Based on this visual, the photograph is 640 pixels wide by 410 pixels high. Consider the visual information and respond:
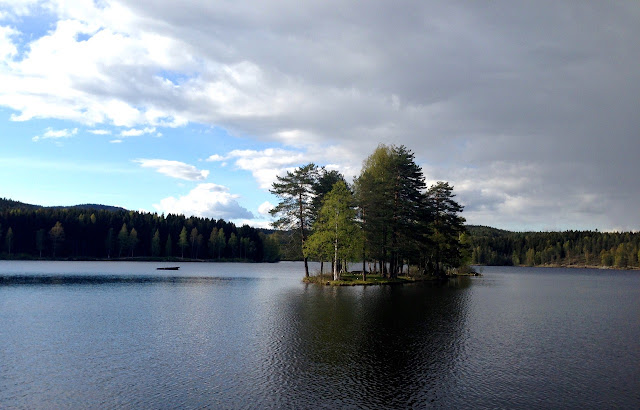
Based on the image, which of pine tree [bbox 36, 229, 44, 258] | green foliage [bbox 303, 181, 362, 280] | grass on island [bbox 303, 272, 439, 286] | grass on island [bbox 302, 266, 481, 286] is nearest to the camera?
green foliage [bbox 303, 181, 362, 280]

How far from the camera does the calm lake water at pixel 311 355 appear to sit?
2131 cm

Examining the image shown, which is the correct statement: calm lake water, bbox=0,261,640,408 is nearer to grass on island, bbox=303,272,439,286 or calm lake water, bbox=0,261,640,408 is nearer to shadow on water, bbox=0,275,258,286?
grass on island, bbox=303,272,439,286

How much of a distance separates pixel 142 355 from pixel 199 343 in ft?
15.0

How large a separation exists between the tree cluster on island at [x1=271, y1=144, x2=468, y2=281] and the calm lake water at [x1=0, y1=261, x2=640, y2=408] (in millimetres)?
25508

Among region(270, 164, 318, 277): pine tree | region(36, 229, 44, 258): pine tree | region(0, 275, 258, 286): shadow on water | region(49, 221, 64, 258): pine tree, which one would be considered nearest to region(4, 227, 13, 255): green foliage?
region(36, 229, 44, 258): pine tree

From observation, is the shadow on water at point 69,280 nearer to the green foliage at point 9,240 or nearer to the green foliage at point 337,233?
the green foliage at point 337,233

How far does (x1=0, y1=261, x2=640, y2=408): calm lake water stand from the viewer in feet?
69.9

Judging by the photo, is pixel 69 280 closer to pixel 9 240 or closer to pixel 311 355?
pixel 311 355

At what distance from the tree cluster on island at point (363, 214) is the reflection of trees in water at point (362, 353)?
25.1m

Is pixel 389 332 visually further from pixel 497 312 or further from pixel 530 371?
pixel 497 312

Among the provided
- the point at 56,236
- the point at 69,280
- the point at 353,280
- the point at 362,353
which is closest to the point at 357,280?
the point at 353,280

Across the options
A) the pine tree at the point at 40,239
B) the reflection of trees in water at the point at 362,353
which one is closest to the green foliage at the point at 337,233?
the reflection of trees in water at the point at 362,353

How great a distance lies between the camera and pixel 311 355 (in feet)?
94.7

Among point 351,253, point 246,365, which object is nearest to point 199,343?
point 246,365
